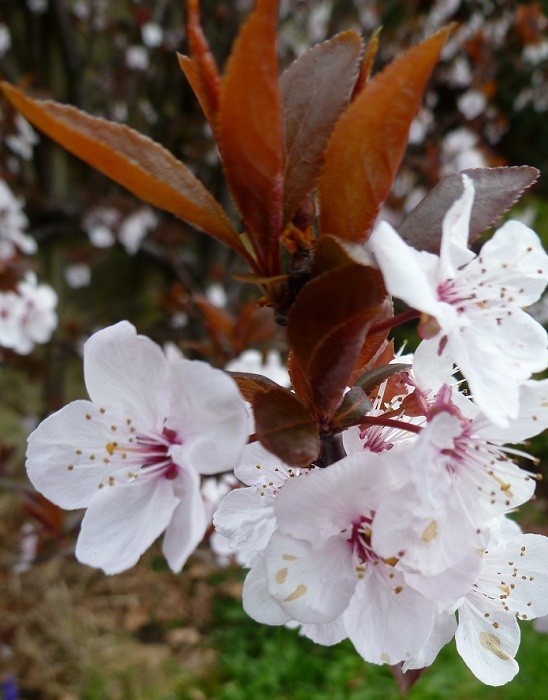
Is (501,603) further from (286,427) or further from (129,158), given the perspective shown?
(129,158)

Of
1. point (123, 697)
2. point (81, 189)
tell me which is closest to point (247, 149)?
point (123, 697)

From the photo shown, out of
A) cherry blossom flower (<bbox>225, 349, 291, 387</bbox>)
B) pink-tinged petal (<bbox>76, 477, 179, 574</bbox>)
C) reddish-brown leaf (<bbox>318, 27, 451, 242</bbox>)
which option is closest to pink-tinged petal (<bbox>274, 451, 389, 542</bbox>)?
pink-tinged petal (<bbox>76, 477, 179, 574</bbox>)

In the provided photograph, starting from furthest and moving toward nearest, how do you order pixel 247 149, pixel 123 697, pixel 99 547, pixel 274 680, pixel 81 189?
pixel 81 189 < pixel 123 697 < pixel 274 680 < pixel 99 547 < pixel 247 149

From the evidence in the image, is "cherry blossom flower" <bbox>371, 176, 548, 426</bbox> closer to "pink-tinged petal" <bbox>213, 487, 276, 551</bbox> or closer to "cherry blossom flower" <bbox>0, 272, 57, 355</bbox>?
"pink-tinged petal" <bbox>213, 487, 276, 551</bbox>

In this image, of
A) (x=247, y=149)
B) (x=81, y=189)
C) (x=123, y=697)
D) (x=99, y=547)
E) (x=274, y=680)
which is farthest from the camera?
(x=81, y=189)

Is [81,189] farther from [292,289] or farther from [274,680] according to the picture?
[292,289]

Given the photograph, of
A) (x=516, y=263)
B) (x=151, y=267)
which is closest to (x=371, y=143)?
(x=516, y=263)
